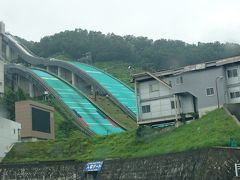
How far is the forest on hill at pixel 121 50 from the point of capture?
445 feet

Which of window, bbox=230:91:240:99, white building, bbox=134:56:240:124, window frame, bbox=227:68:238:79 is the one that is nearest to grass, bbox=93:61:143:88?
white building, bbox=134:56:240:124

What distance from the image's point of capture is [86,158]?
41094 millimetres

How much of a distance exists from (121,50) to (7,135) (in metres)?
90.6

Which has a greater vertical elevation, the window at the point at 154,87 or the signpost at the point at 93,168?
the window at the point at 154,87

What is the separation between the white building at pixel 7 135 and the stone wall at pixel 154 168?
211 inches

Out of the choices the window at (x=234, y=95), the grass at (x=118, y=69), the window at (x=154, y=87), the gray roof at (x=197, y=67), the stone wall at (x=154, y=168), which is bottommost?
the stone wall at (x=154, y=168)

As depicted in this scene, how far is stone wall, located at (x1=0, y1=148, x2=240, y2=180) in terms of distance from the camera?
30.1 metres

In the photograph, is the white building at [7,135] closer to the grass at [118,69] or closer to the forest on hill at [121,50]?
the grass at [118,69]

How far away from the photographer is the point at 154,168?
3425cm

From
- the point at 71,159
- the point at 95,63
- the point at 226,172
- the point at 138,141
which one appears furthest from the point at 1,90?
the point at 95,63

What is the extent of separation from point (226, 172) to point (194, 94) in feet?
43.1

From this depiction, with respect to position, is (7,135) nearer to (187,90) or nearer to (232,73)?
(187,90)

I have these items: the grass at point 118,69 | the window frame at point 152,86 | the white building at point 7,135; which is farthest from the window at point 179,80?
the grass at point 118,69

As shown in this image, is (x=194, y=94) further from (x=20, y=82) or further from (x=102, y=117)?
(x=20, y=82)
